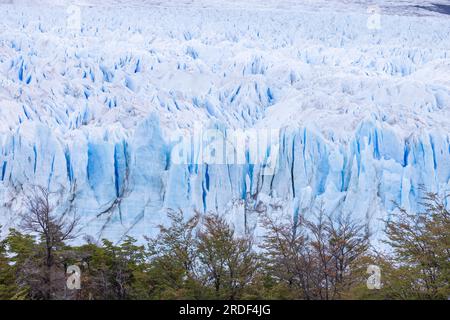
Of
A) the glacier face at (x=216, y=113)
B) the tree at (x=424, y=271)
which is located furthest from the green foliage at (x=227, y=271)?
the glacier face at (x=216, y=113)

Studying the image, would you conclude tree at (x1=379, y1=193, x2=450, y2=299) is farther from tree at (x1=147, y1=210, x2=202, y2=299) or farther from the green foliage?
tree at (x1=147, y1=210, x2=202, y2=299)

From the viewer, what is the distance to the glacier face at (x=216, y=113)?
10117 millimetres

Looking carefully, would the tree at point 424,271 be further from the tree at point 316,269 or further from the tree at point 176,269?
the tree at point 176,269

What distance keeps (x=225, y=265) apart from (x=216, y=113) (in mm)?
5053

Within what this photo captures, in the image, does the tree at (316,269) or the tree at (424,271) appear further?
the tree at (316,269)

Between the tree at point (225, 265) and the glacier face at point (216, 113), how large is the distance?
296 cm

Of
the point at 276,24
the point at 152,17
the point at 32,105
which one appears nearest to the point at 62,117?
the point at 32,105

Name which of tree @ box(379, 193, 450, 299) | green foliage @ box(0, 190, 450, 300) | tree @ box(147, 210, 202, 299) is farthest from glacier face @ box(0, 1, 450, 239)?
tree @ box(379, 193, 450, 299)

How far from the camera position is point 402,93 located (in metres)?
11.8

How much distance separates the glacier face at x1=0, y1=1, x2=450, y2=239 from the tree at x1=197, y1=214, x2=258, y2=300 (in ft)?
9.70

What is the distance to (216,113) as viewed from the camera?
11.6m

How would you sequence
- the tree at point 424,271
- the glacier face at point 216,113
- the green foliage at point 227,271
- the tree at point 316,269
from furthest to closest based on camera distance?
the glacier face at point 216,113 → the tree at point 316,269 → the green foliage at point 227,271 → the tree at point 424,271

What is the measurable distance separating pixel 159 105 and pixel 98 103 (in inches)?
43.6
